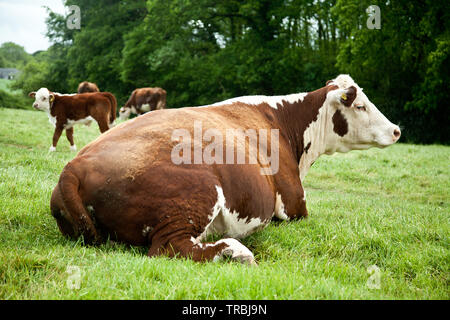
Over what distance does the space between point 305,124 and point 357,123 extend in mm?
740

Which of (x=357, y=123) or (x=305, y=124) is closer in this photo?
(x=305, y=124)

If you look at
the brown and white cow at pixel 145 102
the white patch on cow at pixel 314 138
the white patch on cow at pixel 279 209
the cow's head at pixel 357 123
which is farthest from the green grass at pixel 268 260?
the brown and white cow at pixel 145 102

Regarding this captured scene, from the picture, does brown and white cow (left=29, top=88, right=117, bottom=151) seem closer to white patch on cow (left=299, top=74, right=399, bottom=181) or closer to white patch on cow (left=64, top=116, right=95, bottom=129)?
white patch on cow (left=64, top=116, right=95, bottom=129)

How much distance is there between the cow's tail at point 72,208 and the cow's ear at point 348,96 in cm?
348

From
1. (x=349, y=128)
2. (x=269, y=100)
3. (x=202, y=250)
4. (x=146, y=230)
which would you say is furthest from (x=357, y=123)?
(x=146, y=230)

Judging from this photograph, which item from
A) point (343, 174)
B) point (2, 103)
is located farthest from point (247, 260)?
point (2, 103)

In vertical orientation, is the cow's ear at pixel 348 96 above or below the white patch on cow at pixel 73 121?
above

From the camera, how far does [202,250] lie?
2.98 m

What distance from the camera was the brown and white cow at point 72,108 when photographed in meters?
10.7

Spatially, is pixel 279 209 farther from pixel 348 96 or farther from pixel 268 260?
pixel 348 96

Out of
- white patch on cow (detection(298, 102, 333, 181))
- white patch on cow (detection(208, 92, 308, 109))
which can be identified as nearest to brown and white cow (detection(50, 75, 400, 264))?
white patch on cow (detection(208, 92, 308, 109))

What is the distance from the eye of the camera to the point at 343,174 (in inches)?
368

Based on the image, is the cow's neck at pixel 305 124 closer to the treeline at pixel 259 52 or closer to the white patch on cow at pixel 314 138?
the white patch on cow at pixel 314 138

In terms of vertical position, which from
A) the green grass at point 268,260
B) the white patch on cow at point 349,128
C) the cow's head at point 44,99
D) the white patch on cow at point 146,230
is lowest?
the green grass at point 268,260
